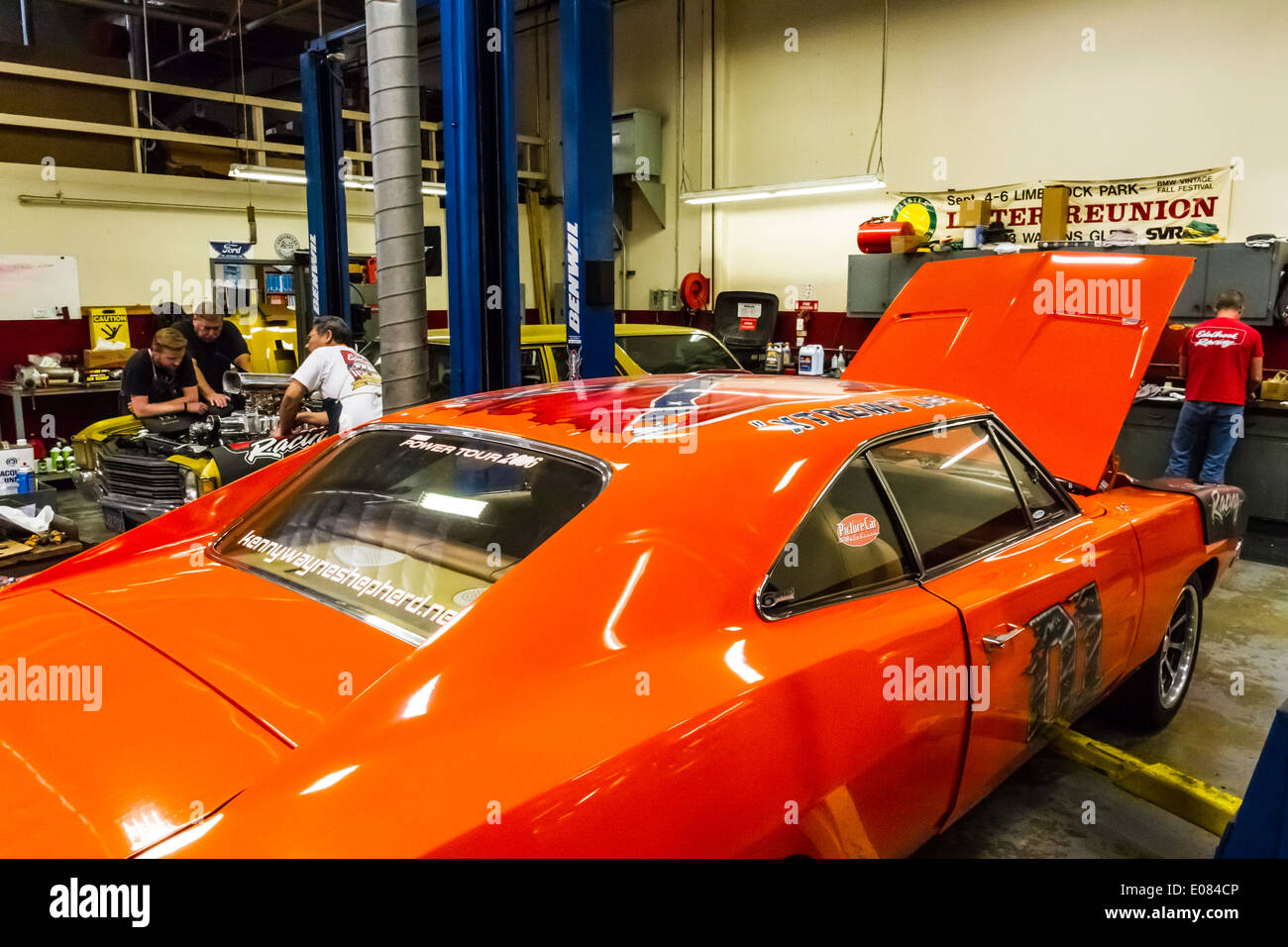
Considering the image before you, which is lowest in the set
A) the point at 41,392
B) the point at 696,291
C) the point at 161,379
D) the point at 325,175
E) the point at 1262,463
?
the point at 1262,463

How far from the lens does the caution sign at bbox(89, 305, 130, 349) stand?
9188mm

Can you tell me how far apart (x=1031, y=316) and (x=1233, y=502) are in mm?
1031

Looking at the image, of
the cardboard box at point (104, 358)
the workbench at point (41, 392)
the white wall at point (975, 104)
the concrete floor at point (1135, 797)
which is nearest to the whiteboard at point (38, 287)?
the cardboard box at point (104, 358)

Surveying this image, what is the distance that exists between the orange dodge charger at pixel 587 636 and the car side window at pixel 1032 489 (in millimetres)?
10

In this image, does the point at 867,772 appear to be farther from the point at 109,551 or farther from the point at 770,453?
the point at 109,551

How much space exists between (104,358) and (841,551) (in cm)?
929

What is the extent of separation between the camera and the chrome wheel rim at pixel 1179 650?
10.9 feet

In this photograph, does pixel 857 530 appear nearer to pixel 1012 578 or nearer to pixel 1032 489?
pixel 1012 578

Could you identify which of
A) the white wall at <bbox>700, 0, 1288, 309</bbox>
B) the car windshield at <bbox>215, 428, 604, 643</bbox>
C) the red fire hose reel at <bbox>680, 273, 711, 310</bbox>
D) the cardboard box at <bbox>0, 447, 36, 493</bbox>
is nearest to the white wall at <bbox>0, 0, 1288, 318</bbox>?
the white wall at <bbox>700, 0, 1288, 309</bbox>

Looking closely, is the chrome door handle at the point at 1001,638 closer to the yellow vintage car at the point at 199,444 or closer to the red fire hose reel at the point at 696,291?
the yellow vintage car at the point at 199,444

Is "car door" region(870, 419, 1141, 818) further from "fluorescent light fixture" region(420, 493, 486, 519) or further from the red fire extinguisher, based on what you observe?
the red fire extinguisher

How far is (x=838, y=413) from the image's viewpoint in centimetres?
220

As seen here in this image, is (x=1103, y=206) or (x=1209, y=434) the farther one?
(x=1103, y=206)

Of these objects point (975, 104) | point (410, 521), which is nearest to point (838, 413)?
point (410, 521)
